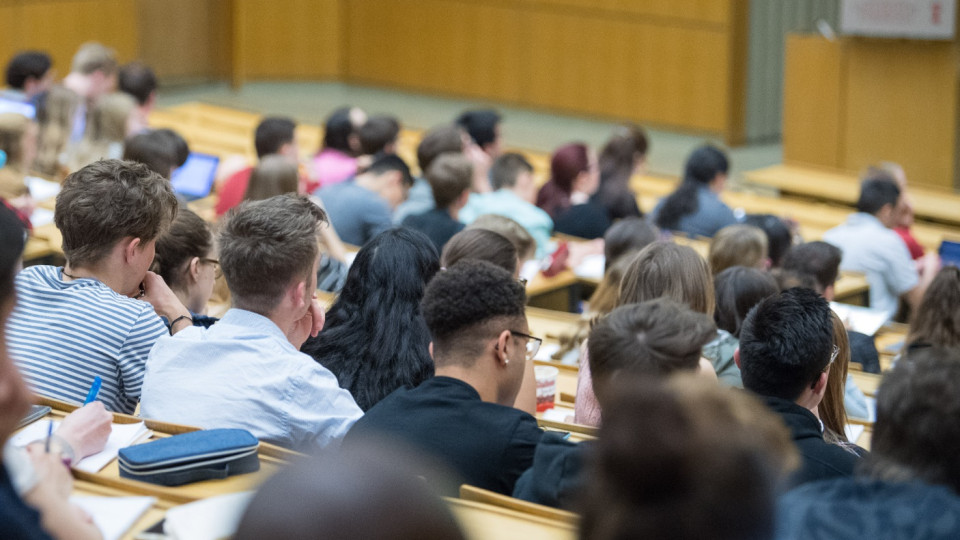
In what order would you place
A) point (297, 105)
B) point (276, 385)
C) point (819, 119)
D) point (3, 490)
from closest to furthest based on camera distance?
point (3, 490) → point (276, 385) → point (819, 119) → point (297, 105)

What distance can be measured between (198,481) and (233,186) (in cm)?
411

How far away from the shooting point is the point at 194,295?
3.69 meters

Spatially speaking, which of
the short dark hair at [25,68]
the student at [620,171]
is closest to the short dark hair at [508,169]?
the student at [620,171]

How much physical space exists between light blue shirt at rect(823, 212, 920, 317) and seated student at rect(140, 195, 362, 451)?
401 centimetres

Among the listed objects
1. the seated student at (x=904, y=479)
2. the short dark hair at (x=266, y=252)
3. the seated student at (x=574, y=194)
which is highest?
the short dark hair at (x=266, y=252)

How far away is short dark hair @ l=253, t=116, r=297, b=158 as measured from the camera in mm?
7000

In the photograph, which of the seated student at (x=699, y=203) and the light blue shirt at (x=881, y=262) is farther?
the seated student at (x=699, y=203)

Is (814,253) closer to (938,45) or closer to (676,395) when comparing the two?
(676,395)

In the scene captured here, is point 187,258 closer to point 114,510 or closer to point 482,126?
point 114,510

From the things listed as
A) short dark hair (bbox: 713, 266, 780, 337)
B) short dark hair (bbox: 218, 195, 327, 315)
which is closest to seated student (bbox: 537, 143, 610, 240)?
short dark hair (bbox: 713, 266, 780, 337)

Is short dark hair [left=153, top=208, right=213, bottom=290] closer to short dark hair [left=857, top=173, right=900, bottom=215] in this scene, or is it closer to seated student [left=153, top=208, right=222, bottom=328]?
seated student [left=153, top=208, right=222, bottom=328]

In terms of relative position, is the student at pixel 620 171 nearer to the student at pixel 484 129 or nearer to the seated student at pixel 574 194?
the seated student at pixel 574 194

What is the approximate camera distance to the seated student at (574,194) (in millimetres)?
6902

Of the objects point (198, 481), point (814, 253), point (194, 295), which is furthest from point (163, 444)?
point (814, 253)
